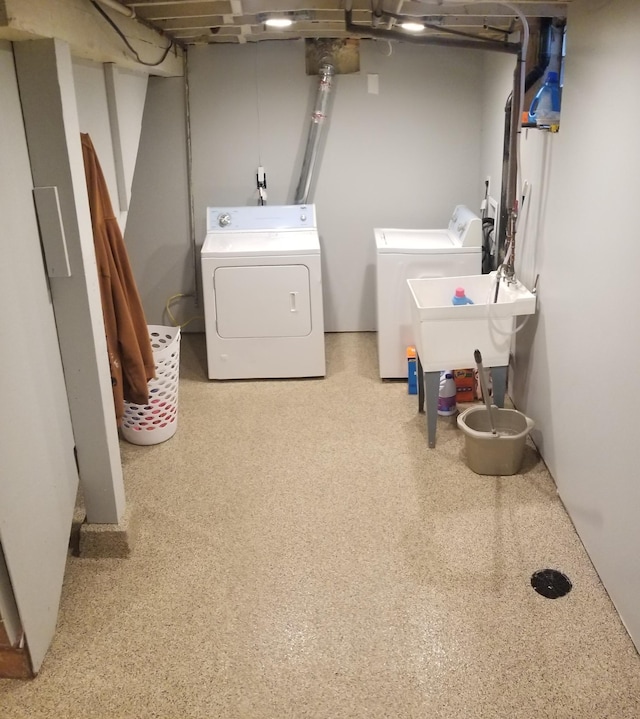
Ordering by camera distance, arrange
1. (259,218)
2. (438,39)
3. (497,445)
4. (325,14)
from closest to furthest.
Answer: (497,445), (325,14), (438,39), (259,218)

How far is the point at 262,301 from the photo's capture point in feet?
12.5

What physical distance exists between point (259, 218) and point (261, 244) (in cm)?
34

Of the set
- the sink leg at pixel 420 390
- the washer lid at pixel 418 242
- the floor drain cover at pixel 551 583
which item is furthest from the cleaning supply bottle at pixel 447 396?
the floor drain cover at pixel 551 583

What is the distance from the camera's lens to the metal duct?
160 inches

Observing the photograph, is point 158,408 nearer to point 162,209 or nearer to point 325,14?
point 162,209

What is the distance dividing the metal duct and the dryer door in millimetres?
809

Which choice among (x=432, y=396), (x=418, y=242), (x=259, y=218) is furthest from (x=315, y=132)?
(x=432, y=396)

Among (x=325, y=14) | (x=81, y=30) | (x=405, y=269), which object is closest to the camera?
(x=81, y=30)

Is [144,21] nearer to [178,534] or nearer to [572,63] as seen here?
[572,63]

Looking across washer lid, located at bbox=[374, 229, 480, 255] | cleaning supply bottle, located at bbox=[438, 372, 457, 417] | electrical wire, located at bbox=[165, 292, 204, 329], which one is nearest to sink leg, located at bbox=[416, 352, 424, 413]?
cleaning supply bottle, located at bbox=[438, 372, 457, 417]

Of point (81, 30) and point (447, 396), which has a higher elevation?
point (81, 30)

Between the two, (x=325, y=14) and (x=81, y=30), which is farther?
(x=325, y=14)

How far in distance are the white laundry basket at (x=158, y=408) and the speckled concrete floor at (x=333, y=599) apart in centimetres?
7

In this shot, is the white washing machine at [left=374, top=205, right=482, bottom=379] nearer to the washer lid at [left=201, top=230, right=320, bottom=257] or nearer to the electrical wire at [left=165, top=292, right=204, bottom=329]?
the washer lid at [left=201, top=230, right=320, bottom=257]
